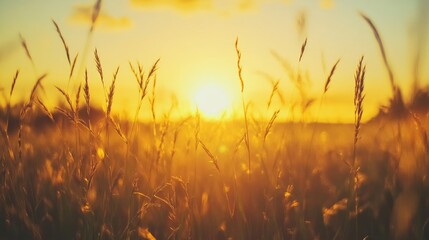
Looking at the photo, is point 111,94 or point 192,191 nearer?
point 111,94

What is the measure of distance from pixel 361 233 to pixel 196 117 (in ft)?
3.71

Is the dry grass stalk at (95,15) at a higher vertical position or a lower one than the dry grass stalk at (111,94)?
higher

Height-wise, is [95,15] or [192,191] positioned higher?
[95,15]

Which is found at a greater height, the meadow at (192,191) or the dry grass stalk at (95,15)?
the dry grass stalk at (95,15)

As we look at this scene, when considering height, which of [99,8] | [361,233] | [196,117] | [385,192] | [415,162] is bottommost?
[361,233]

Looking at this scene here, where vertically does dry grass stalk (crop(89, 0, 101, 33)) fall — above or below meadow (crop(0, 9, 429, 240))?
above

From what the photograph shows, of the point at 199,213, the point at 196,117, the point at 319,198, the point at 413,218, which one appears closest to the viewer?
the point at 196,117

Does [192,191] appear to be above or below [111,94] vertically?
below

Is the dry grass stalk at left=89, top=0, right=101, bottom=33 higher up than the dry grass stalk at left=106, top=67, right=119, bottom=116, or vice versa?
the dry grass stalk at left=89, top=0, right=101, bottom=33

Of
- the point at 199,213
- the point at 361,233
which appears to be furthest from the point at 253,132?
the point at 361,233

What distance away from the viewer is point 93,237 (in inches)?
78.3

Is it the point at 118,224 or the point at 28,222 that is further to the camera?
the point at 118,224

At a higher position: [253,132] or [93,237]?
[253,132]

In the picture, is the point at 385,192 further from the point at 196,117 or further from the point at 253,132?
the point at 196,117
